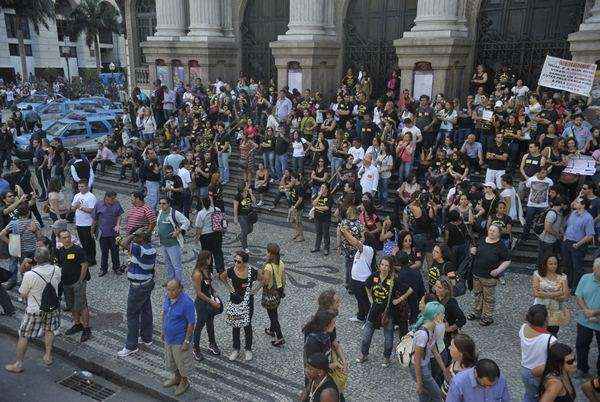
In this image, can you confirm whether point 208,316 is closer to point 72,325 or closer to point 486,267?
point 72,325

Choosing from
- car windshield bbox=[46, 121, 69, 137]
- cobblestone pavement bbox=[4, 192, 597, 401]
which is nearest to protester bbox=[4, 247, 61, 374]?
cobblestone pavement bbox=[4, 192, 597, 401]

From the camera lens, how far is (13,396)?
6.74 metres

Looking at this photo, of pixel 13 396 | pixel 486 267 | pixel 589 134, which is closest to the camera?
pixel 13 396

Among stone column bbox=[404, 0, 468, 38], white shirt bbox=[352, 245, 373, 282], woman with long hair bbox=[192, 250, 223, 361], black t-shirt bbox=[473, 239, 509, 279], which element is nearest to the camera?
woman with long hair bbox=[192, 250, 223, 361]

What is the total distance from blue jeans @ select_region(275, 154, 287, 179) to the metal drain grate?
28.3 ft

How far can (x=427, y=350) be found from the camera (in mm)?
5508

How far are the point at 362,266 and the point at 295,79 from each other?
13625 mm

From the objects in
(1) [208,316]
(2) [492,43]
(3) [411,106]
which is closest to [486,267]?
(1) [208,316]

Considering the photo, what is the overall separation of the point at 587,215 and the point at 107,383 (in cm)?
777

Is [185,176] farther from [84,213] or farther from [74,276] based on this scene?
[74,276]

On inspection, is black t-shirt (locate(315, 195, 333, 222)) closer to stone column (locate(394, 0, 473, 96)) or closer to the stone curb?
the stone curb

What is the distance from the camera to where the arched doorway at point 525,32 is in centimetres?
1623

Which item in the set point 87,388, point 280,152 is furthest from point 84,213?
point 280,152

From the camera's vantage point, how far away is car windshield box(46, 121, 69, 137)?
19.4 meters
